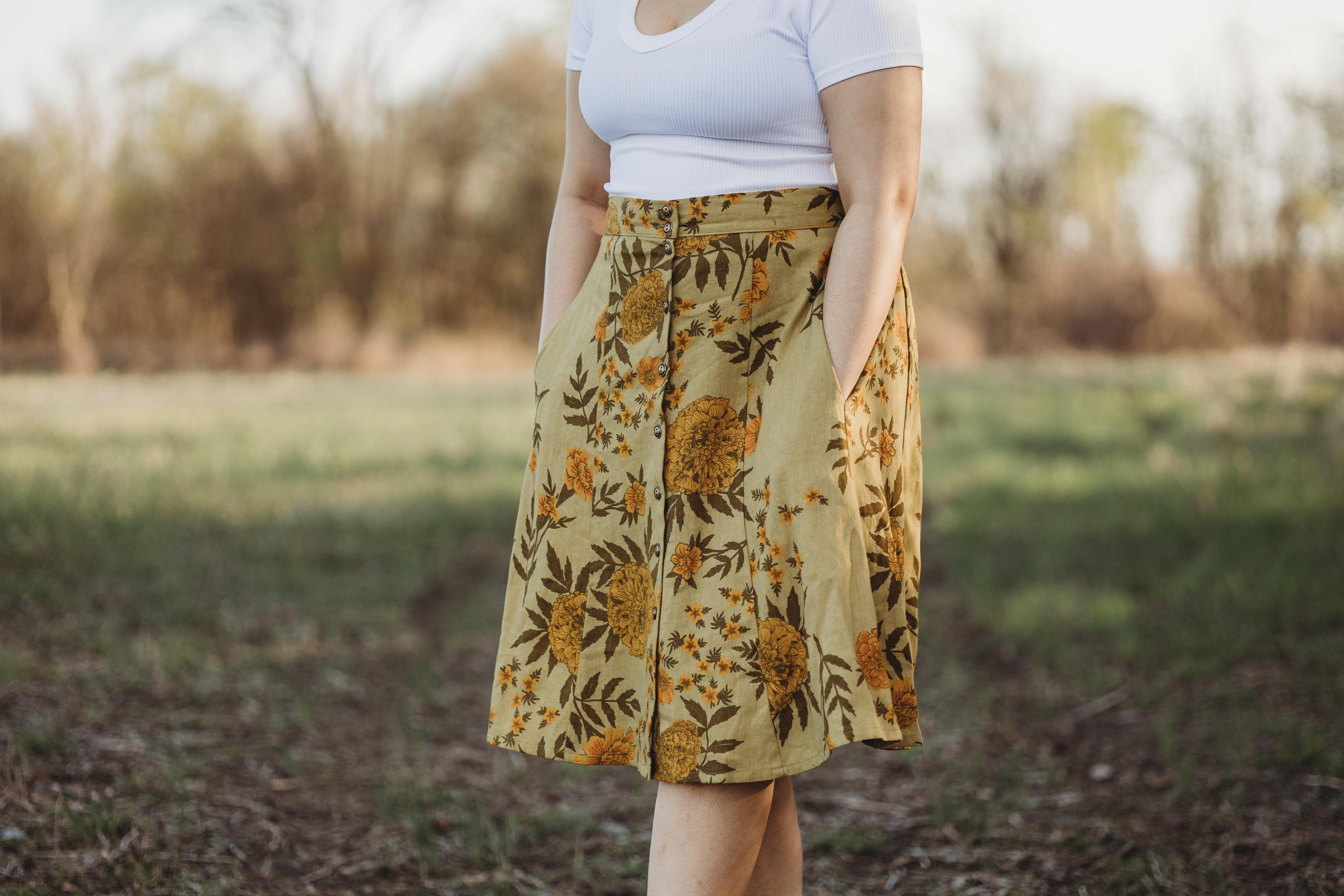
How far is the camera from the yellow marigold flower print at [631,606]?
→ 1597 mm

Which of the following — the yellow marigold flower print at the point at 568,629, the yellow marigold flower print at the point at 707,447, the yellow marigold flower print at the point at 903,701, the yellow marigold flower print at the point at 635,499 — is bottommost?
the yellow marigold flower print at the point at 903,701

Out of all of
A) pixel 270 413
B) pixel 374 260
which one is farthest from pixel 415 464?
pixel 374 260

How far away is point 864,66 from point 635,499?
712mm

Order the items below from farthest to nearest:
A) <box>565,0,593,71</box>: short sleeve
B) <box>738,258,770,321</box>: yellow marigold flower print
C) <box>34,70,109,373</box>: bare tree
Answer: <box>34,70,109,373</box>: bare tree, <box>565,0,593,71</box>: short sleeve, <box>738,258,770,321</box>: yellow marigold flower print

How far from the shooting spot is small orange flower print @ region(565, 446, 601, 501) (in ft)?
5.35

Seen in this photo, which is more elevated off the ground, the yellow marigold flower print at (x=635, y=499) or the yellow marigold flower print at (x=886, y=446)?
the yellow marigold flower print at (x=886, y=446)

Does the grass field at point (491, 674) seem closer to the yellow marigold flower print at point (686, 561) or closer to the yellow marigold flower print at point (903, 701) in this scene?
the yellow marigold flower print at point (903, 701)

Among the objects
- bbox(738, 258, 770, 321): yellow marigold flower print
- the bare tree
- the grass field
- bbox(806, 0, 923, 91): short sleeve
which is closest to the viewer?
bbox(806, 0, 923, 91): short sleeve

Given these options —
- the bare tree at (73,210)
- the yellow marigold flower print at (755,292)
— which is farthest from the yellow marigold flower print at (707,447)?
the bare tree at (73,210)

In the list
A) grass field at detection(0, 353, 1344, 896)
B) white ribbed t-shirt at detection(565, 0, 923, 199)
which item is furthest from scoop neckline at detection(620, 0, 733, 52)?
grass field at detection(0, 353, 1344, 896)

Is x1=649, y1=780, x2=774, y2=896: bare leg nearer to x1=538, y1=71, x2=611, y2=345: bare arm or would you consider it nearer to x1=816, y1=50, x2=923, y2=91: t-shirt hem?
x1=538, y1=71, x2=611, y2=345: bare arm

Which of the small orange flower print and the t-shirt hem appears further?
the small orange flower print

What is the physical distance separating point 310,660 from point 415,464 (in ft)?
11.6

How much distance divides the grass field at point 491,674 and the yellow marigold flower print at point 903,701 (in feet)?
3.29
